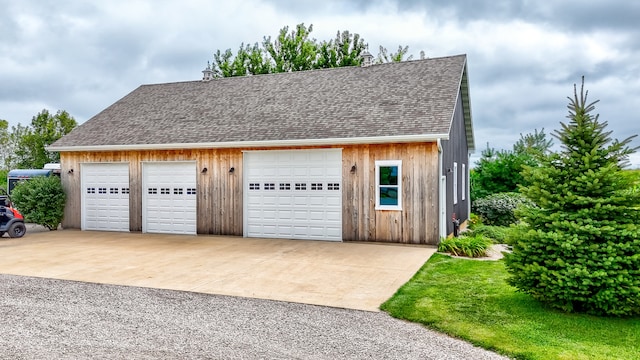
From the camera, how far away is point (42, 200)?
1427 centimetres

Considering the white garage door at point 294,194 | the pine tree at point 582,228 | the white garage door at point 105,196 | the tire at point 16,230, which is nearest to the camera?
the pine tree at point 582,228

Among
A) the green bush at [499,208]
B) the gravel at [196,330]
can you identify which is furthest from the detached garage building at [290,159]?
the gravel at [196,330]

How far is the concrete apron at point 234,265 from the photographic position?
6.62 meters

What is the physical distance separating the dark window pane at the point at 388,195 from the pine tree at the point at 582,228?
18.5 feet

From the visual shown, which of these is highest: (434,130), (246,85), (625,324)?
(246,85)

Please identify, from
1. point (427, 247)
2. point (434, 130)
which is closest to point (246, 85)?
point (434, 130)

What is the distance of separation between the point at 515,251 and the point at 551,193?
35.4 inches

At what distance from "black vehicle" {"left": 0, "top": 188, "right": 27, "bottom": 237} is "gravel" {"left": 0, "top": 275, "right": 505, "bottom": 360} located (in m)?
7.70

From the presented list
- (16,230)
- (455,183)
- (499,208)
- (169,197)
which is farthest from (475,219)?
(16,230)

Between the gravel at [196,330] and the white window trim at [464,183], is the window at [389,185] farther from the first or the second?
the gravel at [196,330]

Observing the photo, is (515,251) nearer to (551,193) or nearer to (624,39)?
(551,193)

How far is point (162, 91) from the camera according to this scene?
1764 cm

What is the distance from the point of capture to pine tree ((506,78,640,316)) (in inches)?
196

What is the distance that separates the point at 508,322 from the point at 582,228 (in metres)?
1.45
